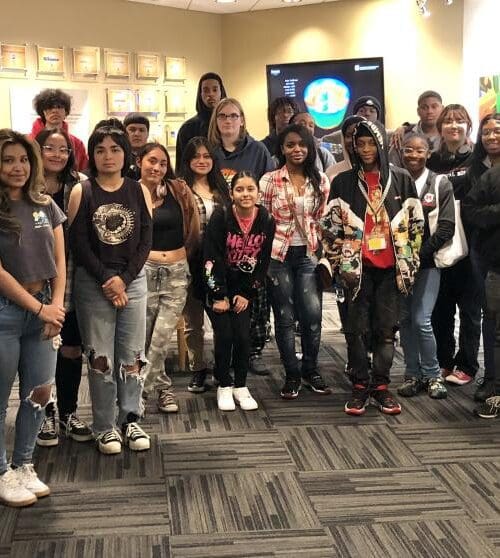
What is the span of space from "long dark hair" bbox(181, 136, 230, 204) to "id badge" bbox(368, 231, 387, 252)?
795mm

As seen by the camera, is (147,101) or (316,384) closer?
(316,384)

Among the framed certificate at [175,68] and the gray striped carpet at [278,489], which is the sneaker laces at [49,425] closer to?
the gray striped carpet at [278,489]

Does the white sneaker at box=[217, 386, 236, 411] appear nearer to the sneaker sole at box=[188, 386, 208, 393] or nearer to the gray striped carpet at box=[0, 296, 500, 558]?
the gray striped carpet at box=[0, 296, 500, 558]

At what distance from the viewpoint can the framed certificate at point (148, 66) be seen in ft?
24.5

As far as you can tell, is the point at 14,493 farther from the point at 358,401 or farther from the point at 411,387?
the point at 411,387

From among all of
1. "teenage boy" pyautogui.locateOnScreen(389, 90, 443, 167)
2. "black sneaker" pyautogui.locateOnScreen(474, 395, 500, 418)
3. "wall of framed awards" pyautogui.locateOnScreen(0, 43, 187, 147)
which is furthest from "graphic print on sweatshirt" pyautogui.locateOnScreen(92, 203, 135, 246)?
"wall of framed awards" pyautogui.locateOnScreen(0, 43, 187, 147)

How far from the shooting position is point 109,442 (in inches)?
119

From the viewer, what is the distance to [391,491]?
8.75ft

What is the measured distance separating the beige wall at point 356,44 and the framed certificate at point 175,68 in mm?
616

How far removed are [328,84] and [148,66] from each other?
2.05 m

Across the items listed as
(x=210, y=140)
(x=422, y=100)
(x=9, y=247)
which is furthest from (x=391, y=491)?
(x=422, y=100)

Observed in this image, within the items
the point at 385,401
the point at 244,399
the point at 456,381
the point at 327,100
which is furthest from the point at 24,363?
the point at 327,100

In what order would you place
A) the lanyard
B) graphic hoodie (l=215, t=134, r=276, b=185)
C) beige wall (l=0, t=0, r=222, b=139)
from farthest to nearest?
beige wall (l=0, t=0, r=222, b=139) < graphic hoodie (l=215, t=134, r=276, b=185) < the lanyard

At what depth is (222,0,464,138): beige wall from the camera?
24.1ft
